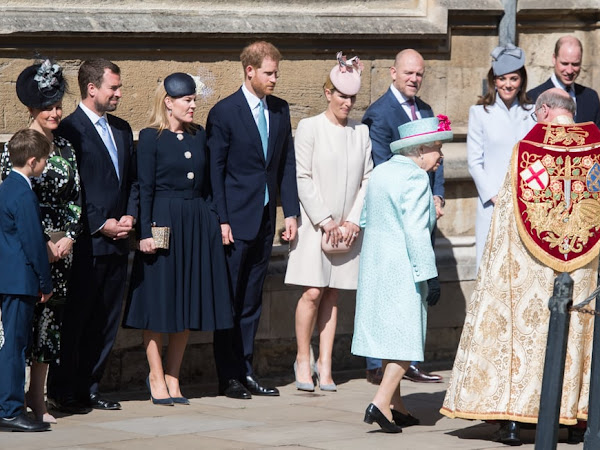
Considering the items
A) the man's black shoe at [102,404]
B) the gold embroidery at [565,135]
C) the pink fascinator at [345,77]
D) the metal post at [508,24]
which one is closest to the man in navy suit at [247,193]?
the pink fascinator at [345,77]

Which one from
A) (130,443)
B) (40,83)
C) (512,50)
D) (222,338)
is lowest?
(130,443)

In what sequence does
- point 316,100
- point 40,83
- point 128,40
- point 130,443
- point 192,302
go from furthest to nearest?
point 316,100 → point 128,40 → point 192,302 → point 40,83 → point 130,443

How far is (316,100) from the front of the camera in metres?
10.1

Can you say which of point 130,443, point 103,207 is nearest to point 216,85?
point 103,207

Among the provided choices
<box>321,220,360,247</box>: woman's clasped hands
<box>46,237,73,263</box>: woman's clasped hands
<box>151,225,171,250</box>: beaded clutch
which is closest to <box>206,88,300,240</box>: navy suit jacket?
<box>321,220,360,247</box>: woman's clasped hands

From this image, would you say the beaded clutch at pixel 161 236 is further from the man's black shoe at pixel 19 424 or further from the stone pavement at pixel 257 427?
the man's black shoe at pixel 19 424

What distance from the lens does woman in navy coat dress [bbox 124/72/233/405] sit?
Answer: 8.59 m

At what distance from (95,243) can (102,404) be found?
0.94 meters

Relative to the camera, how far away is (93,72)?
8383 millimetres

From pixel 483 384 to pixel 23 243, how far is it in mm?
2499

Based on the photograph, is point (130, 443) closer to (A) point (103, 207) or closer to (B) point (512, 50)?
(A) point (103, 207)

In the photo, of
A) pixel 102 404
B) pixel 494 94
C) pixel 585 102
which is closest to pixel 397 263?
pixel 102 404

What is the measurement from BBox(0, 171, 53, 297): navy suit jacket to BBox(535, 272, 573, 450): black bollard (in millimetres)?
2931

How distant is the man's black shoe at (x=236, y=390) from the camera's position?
8891 millimetres
